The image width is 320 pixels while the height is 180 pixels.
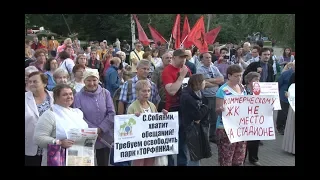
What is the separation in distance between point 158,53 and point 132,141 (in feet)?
29.9

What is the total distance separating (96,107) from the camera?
5.24 m

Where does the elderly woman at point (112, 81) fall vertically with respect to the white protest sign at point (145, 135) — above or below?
above

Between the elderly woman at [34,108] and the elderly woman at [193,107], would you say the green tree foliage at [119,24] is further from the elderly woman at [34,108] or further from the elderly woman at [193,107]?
the elderly woman at [34,108]

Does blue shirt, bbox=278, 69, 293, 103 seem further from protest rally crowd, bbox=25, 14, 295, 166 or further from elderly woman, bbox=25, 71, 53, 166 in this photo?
elderly woman, bbox=25, 71, 53, 166

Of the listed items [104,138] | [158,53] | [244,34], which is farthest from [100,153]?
[244,34]

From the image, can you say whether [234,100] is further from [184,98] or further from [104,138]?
[104,138]

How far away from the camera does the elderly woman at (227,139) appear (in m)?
5.71

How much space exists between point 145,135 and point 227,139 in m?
1.21

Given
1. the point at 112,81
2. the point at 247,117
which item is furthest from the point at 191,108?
the point at 112,81

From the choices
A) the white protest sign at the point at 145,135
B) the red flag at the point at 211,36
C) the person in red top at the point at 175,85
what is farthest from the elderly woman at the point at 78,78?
the red flag at the point at 211,36

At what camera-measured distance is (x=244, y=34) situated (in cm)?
3966

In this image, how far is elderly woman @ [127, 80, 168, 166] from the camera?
5238 millimetres

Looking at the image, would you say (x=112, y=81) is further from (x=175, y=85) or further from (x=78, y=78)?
(x=175, y=85)

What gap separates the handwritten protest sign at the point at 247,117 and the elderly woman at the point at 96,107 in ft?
4.98
